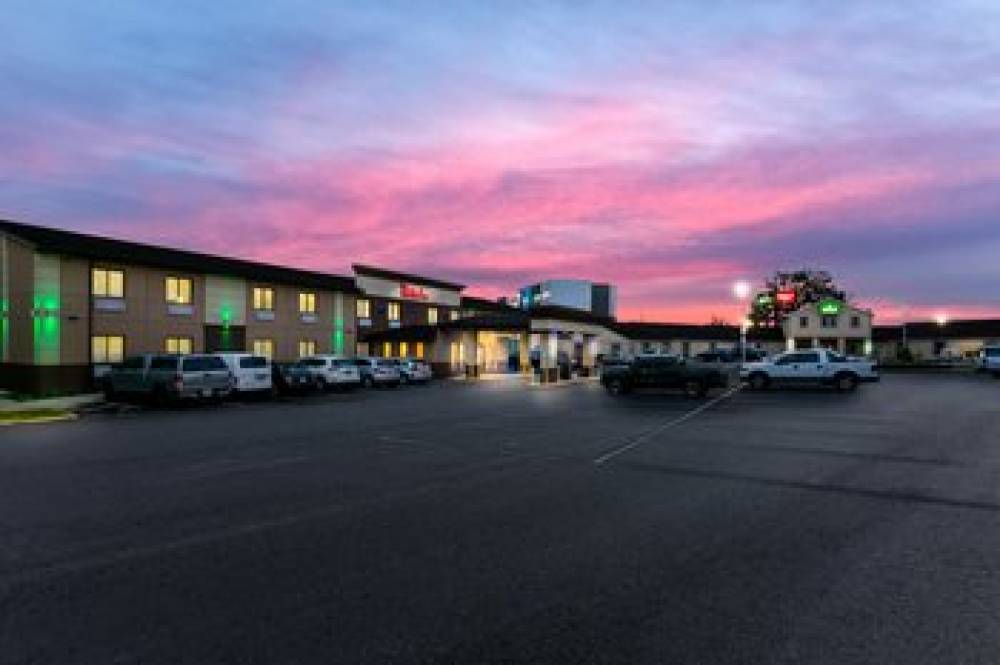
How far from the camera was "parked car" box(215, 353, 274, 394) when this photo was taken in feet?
105

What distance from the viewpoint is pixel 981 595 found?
618 cm

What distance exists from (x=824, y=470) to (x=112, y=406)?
77.5 ft

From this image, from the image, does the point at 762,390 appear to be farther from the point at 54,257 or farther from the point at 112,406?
the point at 54,257

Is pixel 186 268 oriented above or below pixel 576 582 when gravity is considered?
above

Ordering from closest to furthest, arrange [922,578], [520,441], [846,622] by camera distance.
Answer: [846,622] < [922,578] < [520,441]

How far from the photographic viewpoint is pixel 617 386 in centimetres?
3738

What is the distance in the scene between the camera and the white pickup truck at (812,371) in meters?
38.0

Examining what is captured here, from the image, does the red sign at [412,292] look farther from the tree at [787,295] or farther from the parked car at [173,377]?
the tree at [787,295]

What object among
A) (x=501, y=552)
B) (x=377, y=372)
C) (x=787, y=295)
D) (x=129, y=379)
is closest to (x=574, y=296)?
(x=787, y=295)

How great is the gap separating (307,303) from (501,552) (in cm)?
4301

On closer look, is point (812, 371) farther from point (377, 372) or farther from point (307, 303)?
point (307, 303)

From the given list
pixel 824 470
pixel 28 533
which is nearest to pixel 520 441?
pixel 824 470

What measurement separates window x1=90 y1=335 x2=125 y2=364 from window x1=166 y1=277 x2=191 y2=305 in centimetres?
358

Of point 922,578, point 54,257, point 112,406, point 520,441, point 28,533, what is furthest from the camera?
A: point 54,257
